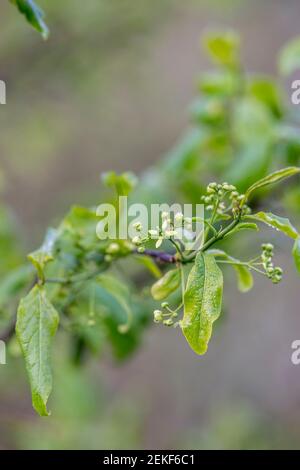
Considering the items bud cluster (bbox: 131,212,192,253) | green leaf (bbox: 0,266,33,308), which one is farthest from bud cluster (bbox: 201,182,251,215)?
green leaf (bbox: 0,266,33,308)

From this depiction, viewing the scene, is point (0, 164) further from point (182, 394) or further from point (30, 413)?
point (182, 394)

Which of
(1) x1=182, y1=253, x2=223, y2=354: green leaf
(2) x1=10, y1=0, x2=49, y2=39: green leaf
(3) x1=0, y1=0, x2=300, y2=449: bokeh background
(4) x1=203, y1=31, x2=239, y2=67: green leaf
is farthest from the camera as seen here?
(3) x1=0, y1=0, x2=300, y2=449: bokeh background

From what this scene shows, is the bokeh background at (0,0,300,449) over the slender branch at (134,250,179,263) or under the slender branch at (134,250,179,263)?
over

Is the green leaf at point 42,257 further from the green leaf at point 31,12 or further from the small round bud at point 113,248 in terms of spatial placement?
the green leaf at point 31,12

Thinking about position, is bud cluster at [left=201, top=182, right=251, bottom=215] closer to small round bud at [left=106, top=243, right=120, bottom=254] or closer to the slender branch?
the slender branch

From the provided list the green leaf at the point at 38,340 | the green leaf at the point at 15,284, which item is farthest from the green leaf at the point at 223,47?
the green leaf at the point at 38,340

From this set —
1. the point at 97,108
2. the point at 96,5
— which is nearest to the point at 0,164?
the point at 97,108
